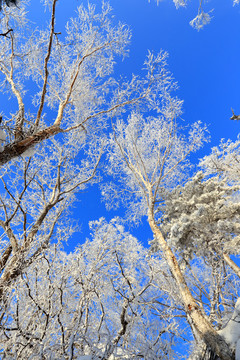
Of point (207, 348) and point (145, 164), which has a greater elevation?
point (145, 164)

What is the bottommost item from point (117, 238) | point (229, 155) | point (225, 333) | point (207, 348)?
point (207, 348)

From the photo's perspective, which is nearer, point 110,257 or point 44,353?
point 44,353

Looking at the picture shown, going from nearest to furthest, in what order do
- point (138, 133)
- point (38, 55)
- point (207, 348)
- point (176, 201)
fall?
point (207, 348) → point (176, 201) → point (38, 55) → point (138, 133)

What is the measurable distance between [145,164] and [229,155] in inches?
141

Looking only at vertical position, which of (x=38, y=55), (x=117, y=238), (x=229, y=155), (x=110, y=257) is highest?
(x=229, y=155)

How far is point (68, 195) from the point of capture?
355 inches

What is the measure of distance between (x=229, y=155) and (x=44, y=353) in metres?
8.92

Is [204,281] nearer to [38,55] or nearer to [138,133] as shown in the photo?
[138,133]

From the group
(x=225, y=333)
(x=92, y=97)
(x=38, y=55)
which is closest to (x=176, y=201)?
(x=225, y=333)

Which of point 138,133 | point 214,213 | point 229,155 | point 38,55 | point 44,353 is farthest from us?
point 138,133

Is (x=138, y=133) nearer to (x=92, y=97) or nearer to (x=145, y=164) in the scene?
(x=145, y=164)

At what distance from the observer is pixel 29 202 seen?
28.7 ft

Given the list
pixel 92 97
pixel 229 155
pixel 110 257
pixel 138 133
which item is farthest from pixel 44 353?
pixel 138 133

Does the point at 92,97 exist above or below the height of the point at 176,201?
above
